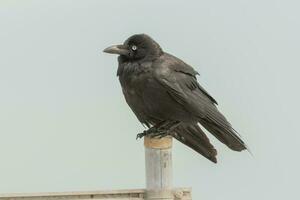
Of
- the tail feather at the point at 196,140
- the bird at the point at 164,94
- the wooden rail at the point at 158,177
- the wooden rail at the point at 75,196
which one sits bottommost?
the wooden rail at the point at 75,196

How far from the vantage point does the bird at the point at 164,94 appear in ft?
23.0

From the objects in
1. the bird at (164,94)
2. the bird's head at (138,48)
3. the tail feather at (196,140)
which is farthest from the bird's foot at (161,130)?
the bird's head at (138,48)

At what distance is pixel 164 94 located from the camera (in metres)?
7.03

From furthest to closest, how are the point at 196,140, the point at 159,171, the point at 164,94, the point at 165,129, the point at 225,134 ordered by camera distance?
the point at 196,140 → the point at 225,134 → the point at 165,129 → the point at 164,94 → the point at 159,171

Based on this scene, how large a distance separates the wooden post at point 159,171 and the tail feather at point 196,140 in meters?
0.89

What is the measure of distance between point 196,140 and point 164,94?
2.34ft

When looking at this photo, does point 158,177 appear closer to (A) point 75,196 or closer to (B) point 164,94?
(A) point 75,196

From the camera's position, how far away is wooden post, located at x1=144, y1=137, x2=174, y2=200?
21.3ft

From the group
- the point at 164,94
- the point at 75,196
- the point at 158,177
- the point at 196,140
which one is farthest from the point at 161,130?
the point at 75,196

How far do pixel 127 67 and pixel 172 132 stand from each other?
73 cm

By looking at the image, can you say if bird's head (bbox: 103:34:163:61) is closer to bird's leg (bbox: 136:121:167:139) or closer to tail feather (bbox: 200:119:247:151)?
bird's leg (bbox: 136:121:167:139)

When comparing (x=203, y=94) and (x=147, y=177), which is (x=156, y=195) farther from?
(x=203, y=94)

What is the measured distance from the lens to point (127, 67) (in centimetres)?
712

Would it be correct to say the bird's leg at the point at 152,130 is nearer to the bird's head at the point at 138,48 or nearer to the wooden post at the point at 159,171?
the wooden post at the point at 159,171
